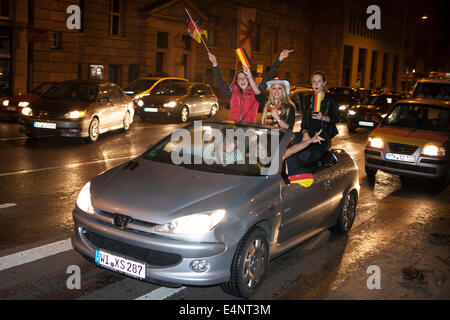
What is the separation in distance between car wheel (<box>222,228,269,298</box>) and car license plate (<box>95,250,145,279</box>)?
2.47 feet

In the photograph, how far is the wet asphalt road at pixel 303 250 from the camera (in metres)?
4.73

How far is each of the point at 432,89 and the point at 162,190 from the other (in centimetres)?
1299

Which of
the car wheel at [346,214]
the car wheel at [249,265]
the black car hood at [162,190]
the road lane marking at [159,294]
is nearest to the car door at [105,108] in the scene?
the car wheel at [346,214]

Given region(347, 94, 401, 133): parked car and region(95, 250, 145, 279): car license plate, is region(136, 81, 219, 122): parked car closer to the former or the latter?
region(347, 94, 401, 133): parked car

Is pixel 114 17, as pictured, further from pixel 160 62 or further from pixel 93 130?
pixel 93 130

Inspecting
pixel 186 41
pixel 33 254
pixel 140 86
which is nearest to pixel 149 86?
pixel 140 86

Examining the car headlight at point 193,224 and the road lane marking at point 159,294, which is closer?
the car headlight at point 193,224

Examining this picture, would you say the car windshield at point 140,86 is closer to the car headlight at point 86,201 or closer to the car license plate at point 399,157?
the car license plate at point 399,157

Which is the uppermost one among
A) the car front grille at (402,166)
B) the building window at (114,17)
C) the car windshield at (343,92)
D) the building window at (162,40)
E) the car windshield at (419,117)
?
the building window at (114,17)

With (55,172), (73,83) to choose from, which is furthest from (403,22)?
(55,172)

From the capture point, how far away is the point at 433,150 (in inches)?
385

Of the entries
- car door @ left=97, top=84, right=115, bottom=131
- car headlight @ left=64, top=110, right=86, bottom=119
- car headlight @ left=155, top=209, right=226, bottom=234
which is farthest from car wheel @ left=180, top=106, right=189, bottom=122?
car headlight @ left=155, top=209, right=226, bottom=234

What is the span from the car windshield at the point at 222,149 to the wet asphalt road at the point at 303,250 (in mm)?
1134
